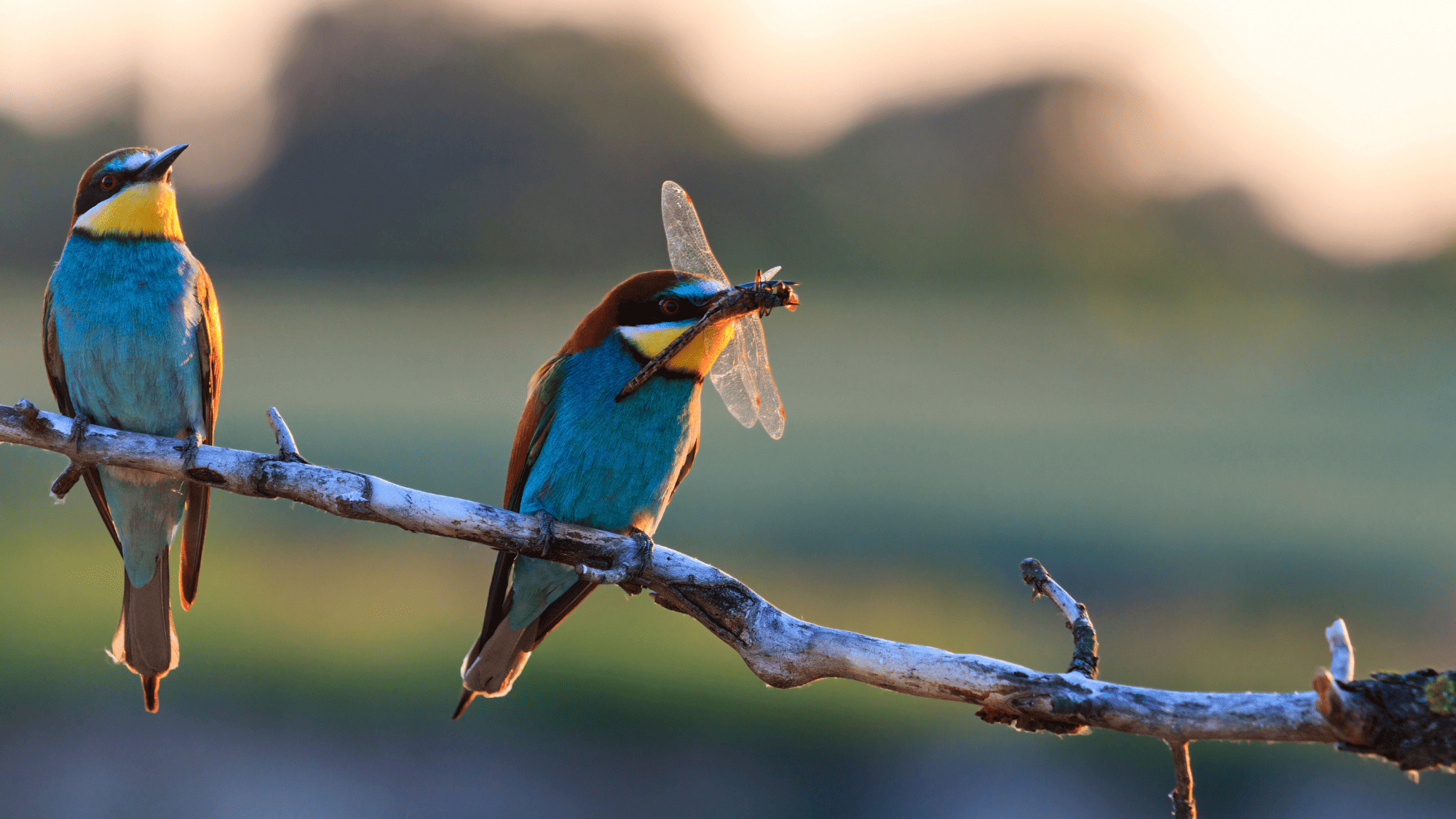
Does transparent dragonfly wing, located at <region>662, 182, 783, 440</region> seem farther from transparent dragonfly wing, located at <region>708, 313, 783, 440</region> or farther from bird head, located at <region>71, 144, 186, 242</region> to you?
bird head, located at <region>71, 144, 186, 242</region>

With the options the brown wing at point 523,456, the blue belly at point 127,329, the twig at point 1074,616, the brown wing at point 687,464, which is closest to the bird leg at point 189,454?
the blue belly at point 127,329

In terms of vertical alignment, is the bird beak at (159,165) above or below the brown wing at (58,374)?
above

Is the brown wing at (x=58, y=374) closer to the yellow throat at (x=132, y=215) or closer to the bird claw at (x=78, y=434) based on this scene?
the yellow throat at (x=132, y=215)

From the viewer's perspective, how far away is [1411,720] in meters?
1.09

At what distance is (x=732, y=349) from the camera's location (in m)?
2.04

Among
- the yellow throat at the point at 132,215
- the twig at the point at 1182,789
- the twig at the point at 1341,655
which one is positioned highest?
the yellow throat at the point at 132,215

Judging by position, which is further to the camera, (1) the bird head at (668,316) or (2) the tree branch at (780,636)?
(1) the bird head at (668,316)

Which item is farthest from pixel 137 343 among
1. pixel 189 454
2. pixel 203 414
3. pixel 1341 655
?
pixel 1341 655

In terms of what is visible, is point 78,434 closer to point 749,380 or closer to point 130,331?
point 130,331

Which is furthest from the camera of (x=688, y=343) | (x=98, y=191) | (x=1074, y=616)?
(x=98, y=191)

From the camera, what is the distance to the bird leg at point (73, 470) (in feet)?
5.57

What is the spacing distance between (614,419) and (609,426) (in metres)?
0.02

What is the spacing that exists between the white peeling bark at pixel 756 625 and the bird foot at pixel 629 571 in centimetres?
1

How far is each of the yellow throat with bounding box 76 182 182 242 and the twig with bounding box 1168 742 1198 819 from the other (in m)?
2.28
